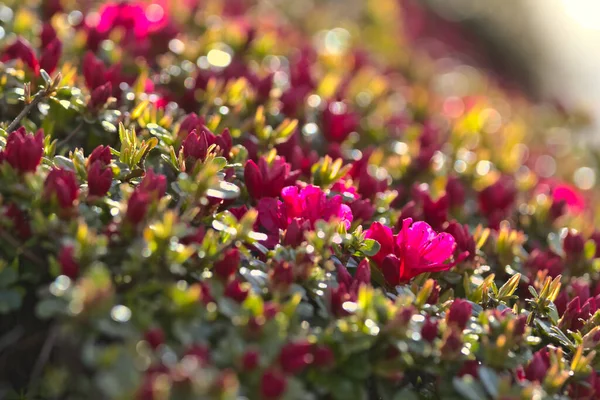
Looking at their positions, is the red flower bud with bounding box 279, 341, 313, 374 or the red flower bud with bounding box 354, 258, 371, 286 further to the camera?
the red flower bud with bounding box 354, 258, 371, 286

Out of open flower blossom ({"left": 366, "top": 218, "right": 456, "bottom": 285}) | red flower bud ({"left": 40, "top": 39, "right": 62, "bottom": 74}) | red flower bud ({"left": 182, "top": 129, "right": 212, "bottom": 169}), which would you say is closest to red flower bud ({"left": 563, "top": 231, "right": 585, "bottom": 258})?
open flower blossom ({"left": 366, "top": 218, "right": 456, "bottom": 285})

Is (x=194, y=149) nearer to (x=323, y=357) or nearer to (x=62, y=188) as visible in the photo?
(x=62, y=188)

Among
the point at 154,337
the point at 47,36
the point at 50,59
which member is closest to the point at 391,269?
the point at 154,337

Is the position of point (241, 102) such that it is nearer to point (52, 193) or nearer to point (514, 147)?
point (52, 193)

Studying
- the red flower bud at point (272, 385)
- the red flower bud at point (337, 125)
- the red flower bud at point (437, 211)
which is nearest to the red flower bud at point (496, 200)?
the red flower bud at point (437, 211)

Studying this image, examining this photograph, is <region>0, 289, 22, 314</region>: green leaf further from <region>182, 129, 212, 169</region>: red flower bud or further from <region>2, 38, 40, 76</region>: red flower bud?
<region>2, 38, 40, 76</region>: red flower bud
